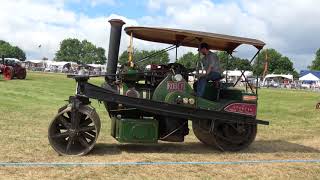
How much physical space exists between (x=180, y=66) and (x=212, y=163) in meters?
2.09

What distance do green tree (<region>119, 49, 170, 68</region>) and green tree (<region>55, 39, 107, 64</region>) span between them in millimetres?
144146

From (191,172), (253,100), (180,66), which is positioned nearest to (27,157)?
(191,172)

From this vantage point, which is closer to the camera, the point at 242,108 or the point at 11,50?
the point at 242,108

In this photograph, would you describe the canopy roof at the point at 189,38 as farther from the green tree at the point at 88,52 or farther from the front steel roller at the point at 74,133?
the green tree at the point at 88,52

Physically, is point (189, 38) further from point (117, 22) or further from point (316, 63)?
point (316, 63)

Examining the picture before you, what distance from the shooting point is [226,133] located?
9703 millimetres

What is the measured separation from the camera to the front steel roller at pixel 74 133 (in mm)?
8391

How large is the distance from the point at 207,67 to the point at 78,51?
156799 mm

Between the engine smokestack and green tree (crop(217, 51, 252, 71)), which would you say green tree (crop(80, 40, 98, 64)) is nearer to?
green tree (crop(217, 51, 252, 71))

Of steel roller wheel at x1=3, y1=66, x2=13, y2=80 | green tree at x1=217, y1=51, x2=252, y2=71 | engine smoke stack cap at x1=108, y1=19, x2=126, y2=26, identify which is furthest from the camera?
steel roller wheel at x1=3, y1=66, x2=13, y2=80

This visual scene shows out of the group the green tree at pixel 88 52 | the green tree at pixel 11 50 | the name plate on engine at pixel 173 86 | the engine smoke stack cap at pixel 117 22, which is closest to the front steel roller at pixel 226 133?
the name plate on engine at pixel 173 86

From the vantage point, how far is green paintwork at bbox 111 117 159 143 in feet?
29.0

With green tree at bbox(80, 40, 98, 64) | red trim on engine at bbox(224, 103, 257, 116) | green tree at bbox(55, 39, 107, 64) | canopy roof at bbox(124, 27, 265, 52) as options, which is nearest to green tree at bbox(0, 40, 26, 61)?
green tree at bbox(55, 39, 107, 64)

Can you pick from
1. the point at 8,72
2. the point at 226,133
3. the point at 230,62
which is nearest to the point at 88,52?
the point at 8,72
